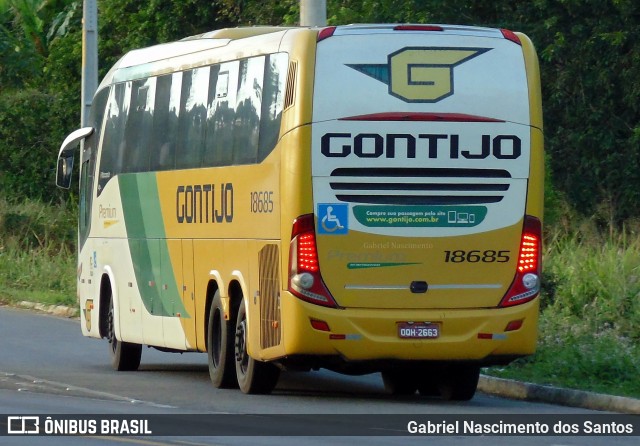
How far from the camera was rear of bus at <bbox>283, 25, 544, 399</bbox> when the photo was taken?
14.1 meters

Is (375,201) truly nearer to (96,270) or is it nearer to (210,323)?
(210,323)

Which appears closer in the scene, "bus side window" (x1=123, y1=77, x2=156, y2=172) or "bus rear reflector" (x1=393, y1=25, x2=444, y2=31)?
"bus rear reflector" (x1=393, y1=25, x2=444, y2=31)

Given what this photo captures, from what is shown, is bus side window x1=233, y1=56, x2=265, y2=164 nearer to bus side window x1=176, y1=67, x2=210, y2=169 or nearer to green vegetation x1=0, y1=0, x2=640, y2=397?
bus side window x1=176, y1=67, x2=210, y2=169

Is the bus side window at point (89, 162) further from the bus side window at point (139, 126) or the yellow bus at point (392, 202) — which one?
the yellow bus at point (392, 202)

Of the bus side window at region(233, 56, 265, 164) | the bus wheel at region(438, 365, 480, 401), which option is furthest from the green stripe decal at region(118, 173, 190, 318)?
the bus wheel at region(438, 365, 480, 401)

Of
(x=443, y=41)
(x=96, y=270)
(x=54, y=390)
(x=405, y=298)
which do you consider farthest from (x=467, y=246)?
(x=96, y=270)

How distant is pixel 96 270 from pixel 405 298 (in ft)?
22.7

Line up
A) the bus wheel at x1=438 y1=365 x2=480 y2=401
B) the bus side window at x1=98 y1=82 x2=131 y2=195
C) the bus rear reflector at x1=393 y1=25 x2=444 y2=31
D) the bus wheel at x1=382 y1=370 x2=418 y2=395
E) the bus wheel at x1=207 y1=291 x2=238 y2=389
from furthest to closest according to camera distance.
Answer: the bus side window at x1=98 y1=82 x2=131 y2=195
the bus wheel at x1=382 y1=370 x2=418 y2=395
the bus wheel at x1=207 y1=291 x2=238 y2=389
the bus wheel at x1=438 y1=365 x2=480 y2=401
the bus rear reflector at x1=393 y1=25 x2=444 y2=31

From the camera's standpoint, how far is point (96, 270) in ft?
66.0

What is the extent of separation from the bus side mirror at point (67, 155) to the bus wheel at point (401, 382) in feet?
19.9

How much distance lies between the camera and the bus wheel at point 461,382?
15133 millimetres

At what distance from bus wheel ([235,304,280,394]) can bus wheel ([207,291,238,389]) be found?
209 mm

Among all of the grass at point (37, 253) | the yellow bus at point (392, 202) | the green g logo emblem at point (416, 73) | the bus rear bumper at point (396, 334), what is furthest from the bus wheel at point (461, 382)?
the grass at point (37, 253)

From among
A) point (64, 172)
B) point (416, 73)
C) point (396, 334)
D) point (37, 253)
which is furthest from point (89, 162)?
point (37, 253)
